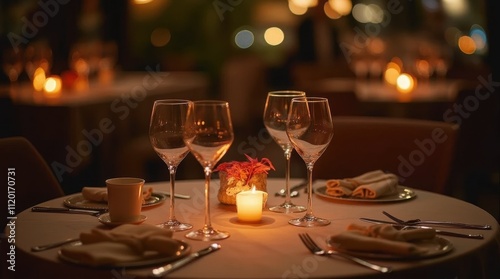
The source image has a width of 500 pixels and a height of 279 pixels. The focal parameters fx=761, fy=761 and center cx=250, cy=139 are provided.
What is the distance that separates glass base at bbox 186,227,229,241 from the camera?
1582mm

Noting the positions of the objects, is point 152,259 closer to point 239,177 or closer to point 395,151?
point 239,177

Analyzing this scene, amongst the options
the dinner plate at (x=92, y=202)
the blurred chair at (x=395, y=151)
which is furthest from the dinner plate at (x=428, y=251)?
the blurred chair at (x=395, y=151)

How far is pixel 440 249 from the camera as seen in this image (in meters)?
1.48

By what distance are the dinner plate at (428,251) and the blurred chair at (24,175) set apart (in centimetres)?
111

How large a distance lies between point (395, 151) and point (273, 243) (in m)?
1.15

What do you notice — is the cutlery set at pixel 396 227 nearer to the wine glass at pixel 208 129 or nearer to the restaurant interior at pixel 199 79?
the wine glass at pixel 208 129

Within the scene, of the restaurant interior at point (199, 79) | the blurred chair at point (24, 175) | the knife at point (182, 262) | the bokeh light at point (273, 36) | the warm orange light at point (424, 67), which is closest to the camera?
the knife at point (182, 262)

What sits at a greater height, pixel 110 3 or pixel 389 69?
pixel 110 3

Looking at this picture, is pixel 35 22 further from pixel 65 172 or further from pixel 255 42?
pixel 255 42

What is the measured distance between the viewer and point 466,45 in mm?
10477

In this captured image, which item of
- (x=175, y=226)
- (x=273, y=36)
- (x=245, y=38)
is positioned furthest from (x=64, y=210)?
(x=273, y=36)

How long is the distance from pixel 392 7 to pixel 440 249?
1065 cm

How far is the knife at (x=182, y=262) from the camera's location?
4.35ft

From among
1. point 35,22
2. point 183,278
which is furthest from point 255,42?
point 183,278
